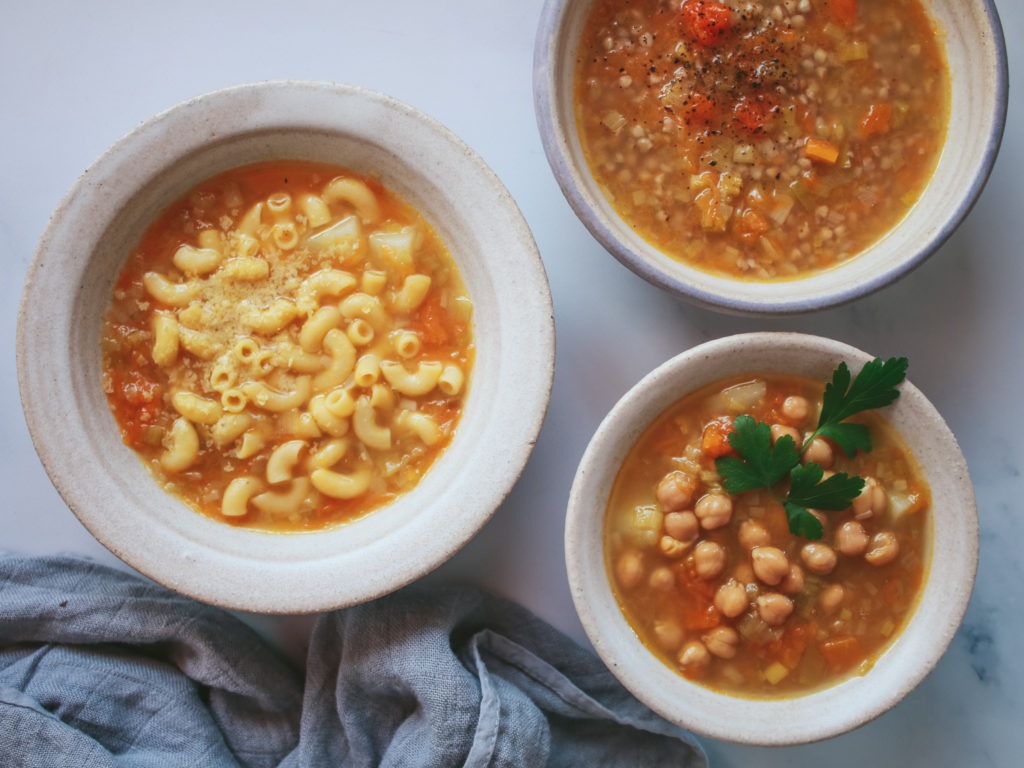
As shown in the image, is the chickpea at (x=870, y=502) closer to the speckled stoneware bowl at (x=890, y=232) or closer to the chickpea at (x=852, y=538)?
the chickpea at (x=852, y=538)

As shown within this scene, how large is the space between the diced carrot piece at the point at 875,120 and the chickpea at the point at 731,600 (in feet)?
4.37

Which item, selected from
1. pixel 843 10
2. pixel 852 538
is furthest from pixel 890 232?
pixel 852 538

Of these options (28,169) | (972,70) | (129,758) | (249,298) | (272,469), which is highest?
(972,70)

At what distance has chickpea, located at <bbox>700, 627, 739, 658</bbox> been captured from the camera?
2381 mm

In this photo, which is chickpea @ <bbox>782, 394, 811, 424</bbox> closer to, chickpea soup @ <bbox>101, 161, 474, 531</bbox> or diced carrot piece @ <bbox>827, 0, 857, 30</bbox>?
chickpea soup @ <bbox>101, 161, 474, 531</bbox>

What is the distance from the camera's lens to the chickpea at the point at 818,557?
2.36 m

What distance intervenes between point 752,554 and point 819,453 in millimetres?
327

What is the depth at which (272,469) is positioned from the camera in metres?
2.44

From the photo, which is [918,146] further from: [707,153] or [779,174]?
[707,153]

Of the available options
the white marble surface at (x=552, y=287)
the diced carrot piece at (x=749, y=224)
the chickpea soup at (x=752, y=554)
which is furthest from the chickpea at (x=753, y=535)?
the diced carrot piece at (x=749, y=224)

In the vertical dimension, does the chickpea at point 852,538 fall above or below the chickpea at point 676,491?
below

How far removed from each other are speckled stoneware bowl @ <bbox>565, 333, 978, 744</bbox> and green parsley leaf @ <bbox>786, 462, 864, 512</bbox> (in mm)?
242

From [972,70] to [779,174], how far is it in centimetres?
60

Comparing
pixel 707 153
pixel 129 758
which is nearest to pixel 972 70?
pixel 707 153
